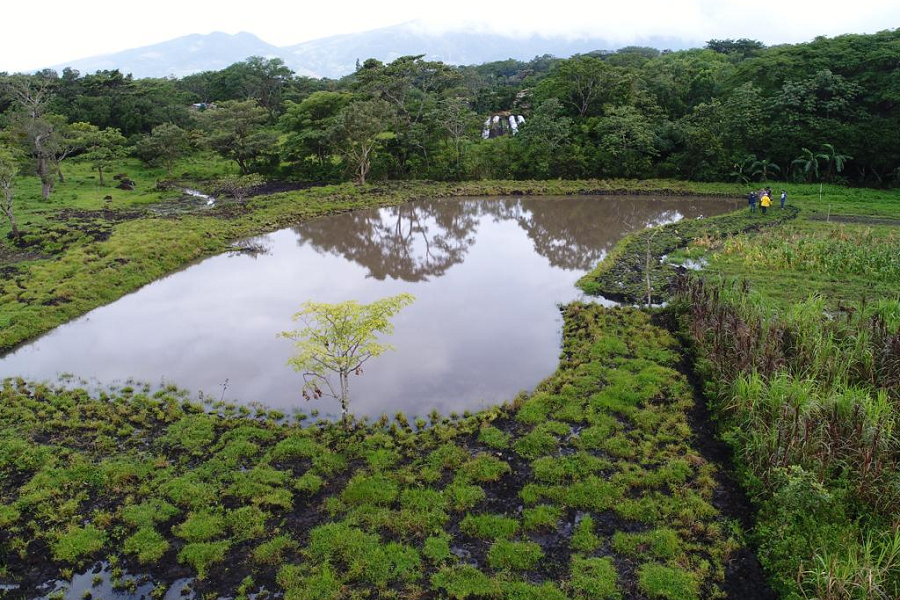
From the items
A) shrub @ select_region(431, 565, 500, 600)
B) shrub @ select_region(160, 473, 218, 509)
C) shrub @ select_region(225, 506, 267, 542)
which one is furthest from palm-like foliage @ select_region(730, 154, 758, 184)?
shrub @ select_region(160, 473, 218, 509)

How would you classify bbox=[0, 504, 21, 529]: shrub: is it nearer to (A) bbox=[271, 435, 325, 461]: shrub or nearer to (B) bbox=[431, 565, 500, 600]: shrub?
(A) bbox=[271, 435, 325, 461]: shrub

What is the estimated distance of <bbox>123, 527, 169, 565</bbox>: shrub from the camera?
866 cm

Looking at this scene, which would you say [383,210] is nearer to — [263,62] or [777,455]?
[777,455]

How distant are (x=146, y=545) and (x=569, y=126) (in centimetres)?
3710

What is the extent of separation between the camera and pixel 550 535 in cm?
901

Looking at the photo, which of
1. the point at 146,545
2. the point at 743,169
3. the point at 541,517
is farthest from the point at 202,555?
the point at 743,169

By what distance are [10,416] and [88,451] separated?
2851 millimetres

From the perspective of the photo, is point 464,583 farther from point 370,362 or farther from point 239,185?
point 239,185

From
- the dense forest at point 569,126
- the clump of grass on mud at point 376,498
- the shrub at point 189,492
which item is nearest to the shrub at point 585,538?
the clump of grass on mud at point 376,498

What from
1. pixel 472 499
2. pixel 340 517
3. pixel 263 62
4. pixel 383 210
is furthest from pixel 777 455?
pixel 263 62

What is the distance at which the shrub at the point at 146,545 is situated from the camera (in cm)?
866

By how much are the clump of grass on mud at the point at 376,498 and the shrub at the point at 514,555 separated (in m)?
0.02

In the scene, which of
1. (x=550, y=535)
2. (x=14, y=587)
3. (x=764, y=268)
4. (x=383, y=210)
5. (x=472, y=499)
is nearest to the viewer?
(x=14, y=587)

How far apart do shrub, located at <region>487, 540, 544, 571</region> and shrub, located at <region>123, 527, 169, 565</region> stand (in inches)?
203
